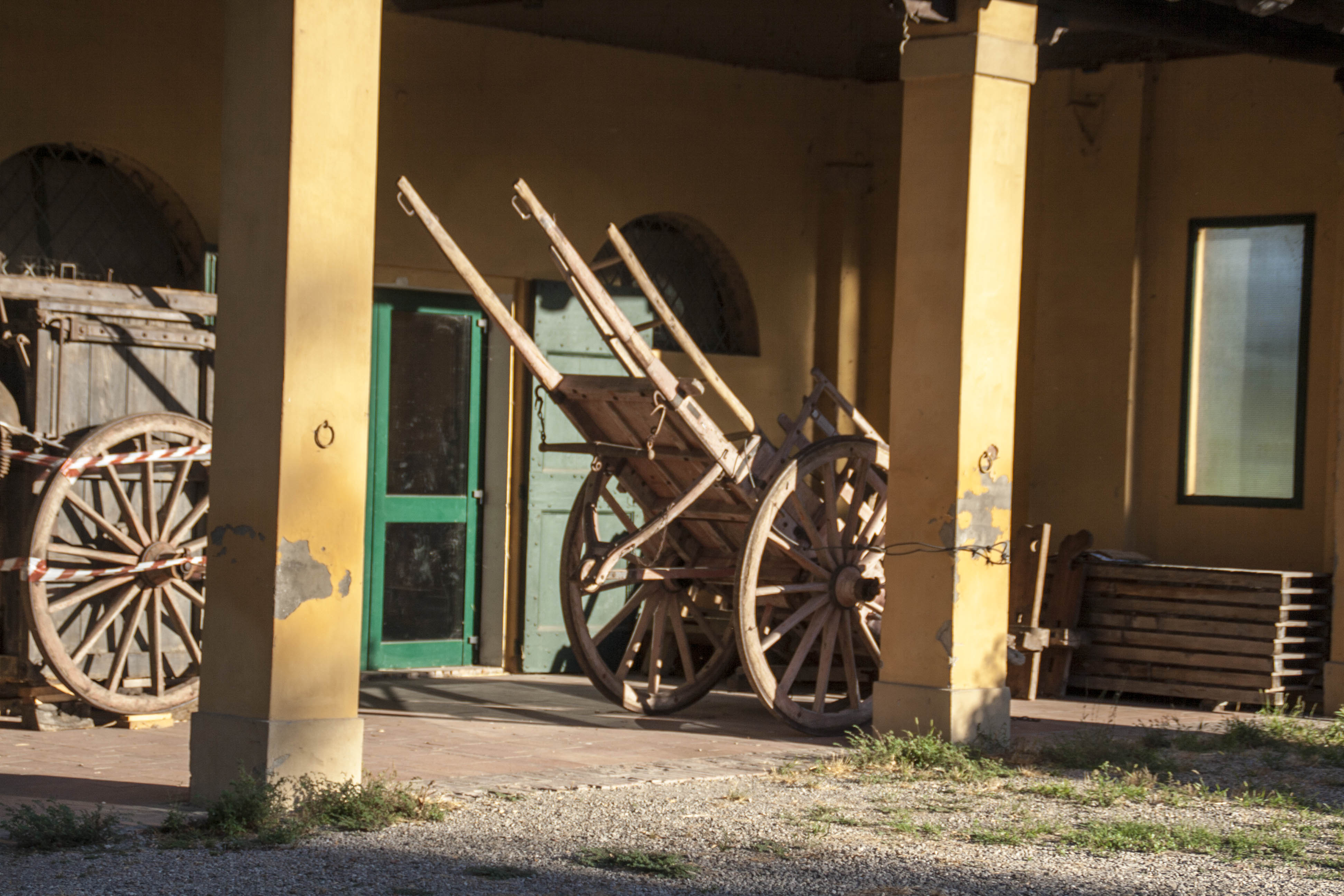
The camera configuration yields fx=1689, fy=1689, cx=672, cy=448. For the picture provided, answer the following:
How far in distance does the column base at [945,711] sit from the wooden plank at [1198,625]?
2598mm

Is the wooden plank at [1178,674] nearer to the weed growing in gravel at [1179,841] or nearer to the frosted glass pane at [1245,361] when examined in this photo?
the frosted glass pane at [1245,361]

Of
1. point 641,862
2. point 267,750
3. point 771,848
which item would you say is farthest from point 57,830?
point 771,848

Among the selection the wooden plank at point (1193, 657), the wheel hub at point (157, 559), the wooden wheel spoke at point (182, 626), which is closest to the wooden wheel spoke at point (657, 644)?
the wooden wheel spoke at point (182, 626)

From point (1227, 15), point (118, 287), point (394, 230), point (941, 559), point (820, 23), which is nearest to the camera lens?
point (941, 559)

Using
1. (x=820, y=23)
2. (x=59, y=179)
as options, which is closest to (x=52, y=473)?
(x=59, y=179)

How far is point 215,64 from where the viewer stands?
9.12 metres

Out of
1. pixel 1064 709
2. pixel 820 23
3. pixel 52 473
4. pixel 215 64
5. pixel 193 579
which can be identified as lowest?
pixel 1064 709

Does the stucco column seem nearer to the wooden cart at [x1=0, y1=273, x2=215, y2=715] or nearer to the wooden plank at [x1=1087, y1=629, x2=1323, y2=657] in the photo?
the wooden plank at [x1=1087, y1=629, x2=1323, y2=657]

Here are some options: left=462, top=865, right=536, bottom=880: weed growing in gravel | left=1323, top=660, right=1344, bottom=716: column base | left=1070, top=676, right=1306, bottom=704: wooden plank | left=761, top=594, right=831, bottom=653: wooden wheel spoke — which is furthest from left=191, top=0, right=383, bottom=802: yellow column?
left=1323, top=660, right=1344, bottom=716: column base

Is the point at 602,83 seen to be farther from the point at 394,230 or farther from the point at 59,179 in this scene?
the point at 59,179

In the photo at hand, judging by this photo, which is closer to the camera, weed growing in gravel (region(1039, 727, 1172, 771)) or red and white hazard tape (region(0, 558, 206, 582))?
weed growing in gravel (region(1039, 727, 1172, 771))

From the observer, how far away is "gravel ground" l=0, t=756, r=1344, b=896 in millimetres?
4785

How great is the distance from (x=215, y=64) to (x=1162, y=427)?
20.4ft

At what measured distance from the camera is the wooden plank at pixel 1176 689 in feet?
31.7
